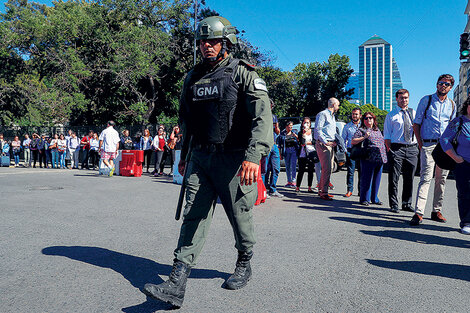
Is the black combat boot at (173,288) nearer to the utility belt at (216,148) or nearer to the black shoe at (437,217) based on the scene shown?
the utility belt at (216,148)

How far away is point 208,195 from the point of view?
3.10m

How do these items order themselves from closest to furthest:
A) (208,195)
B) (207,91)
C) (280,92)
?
(207,91) → (208,195) → (280,92)

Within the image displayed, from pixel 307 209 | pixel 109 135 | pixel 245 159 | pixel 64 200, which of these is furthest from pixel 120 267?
pixel 109 135

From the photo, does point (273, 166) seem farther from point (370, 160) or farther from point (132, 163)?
point (132, 163)

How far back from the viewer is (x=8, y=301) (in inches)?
114

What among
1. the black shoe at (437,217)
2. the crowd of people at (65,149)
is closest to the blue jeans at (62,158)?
the crowd of people at (65,149)

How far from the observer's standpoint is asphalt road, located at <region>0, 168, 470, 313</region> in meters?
2.92

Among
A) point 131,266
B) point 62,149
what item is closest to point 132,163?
point 62,149

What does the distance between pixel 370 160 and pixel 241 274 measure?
490 centimetres

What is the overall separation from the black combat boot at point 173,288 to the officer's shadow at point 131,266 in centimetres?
10

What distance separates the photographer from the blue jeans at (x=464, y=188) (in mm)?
4707

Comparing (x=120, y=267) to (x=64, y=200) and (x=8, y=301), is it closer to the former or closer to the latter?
(x=8, y=301)

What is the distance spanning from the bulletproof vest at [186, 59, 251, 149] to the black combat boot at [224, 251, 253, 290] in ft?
3.00

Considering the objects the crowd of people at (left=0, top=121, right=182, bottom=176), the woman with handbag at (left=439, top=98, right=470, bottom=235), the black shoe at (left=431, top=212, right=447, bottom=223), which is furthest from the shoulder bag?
the crowd of people at (left=0, top=121, right=182, bottom=176)
